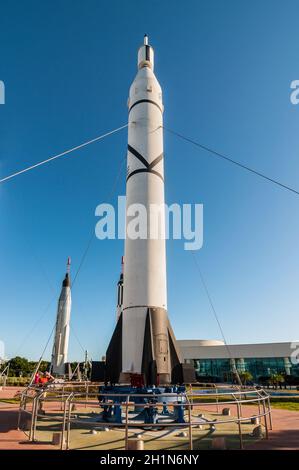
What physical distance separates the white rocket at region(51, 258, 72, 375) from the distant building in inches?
661

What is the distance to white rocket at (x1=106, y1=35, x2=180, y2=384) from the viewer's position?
10703 mm

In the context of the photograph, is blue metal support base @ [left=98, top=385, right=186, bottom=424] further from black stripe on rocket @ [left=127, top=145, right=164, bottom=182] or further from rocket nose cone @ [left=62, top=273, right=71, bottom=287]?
rocket nose cone @ [left=62, top=273, right=71, bottom=287]

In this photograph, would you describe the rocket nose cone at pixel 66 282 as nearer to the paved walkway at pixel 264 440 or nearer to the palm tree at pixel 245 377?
the palm tree at pixel 245 377

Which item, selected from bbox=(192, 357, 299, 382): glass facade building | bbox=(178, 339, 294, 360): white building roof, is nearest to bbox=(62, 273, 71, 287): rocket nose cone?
bbox=(178, 339, 294, 360): white building roof

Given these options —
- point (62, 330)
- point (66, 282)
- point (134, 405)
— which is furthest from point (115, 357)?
point (66, 282)

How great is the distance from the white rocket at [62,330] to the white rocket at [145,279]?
74.1 ft

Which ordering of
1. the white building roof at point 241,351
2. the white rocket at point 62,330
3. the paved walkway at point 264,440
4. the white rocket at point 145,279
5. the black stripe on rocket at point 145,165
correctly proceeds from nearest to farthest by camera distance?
the paved walkway at point 264,440 < the white rocket at point 145,279 < the black stripe on rocket at point 145,165 < the white rocket at point 62,330 < the white building roof at point 241,351

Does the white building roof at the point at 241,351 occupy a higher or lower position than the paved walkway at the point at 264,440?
lower

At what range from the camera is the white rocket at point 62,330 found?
1240 inches

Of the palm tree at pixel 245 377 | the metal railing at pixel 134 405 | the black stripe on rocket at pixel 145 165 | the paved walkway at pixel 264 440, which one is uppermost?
the black stripe on rocket at pixel 145 165

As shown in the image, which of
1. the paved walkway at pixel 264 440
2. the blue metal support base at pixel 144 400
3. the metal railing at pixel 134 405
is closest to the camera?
the metal railing at pixel 134 405

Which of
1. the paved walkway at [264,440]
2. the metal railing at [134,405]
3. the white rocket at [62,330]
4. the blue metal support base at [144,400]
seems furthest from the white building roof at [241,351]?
the metal railing at [134,405]

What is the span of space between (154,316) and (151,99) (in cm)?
989
